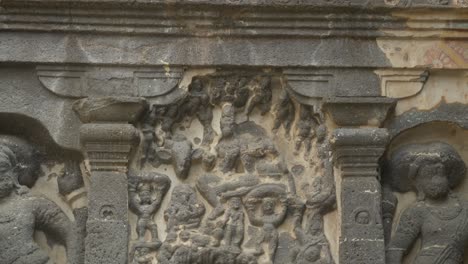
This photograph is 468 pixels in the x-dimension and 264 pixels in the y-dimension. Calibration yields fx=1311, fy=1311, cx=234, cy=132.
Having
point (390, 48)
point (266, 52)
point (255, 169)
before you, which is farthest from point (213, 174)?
point (390, 48)

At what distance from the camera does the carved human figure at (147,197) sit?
9.21m

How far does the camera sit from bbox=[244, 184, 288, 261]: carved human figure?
927 centimetres

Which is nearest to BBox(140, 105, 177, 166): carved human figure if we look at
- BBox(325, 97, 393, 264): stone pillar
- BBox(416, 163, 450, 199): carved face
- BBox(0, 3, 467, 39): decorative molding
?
BBox(0, 3, 467, 39): decorative molding

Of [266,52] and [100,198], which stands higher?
[266,52]

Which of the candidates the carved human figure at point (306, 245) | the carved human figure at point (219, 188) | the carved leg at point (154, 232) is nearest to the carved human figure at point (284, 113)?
the carved human figure at point (219, 188)

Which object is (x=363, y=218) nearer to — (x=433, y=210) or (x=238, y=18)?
(x=433, y=210)

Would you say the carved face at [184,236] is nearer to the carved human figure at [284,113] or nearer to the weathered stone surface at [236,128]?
the weathered stone surface at [236,128]

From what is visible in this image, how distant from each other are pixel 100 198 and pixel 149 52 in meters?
1.14

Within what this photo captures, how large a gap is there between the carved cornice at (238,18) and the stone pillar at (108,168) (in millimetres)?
614

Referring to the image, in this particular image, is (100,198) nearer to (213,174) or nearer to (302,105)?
(213,174)

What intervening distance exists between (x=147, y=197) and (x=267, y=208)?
0.85 metres

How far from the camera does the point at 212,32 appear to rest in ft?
31.2

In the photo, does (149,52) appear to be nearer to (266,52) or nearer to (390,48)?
(266,52)

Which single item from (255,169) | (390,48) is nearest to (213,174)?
(255,169)
